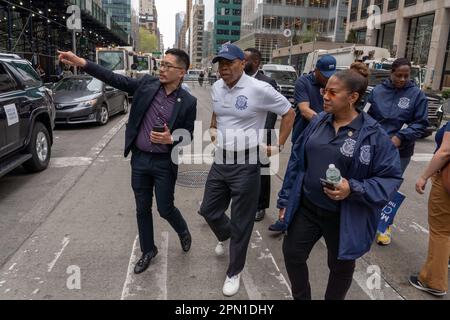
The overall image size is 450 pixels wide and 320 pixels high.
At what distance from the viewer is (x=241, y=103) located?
10.3 feet

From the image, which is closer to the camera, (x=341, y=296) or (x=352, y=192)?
(x=352, y=192)

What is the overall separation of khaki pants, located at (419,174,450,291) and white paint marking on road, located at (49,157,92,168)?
20.2 feet

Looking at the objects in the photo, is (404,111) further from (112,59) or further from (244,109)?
(112,59)

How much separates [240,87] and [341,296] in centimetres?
174

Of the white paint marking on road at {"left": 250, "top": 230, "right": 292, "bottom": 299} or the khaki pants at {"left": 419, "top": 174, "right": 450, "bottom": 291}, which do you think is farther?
the white paint marking on road at {"left": 250, "top": 230, "right": 292, "bottom": 299}

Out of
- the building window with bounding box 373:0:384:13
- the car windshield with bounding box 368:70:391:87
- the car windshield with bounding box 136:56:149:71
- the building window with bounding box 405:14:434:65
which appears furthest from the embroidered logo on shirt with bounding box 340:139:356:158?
the building window with bounding box 373:0:384:13

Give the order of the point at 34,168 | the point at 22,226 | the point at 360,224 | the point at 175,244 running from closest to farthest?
the point at 360,224, the point at 175,244, the point at 22,226, the point at 34,168

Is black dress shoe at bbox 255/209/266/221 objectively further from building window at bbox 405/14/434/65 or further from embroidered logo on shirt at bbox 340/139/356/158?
building window at bbox 405/14/434/65

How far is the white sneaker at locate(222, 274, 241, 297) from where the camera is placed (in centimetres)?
322

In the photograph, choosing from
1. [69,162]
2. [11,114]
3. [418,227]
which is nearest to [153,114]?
[11,114]

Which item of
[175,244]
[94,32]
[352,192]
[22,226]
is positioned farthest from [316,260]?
[94,32]

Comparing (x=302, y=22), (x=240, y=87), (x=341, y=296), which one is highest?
(x=302, y=22)
